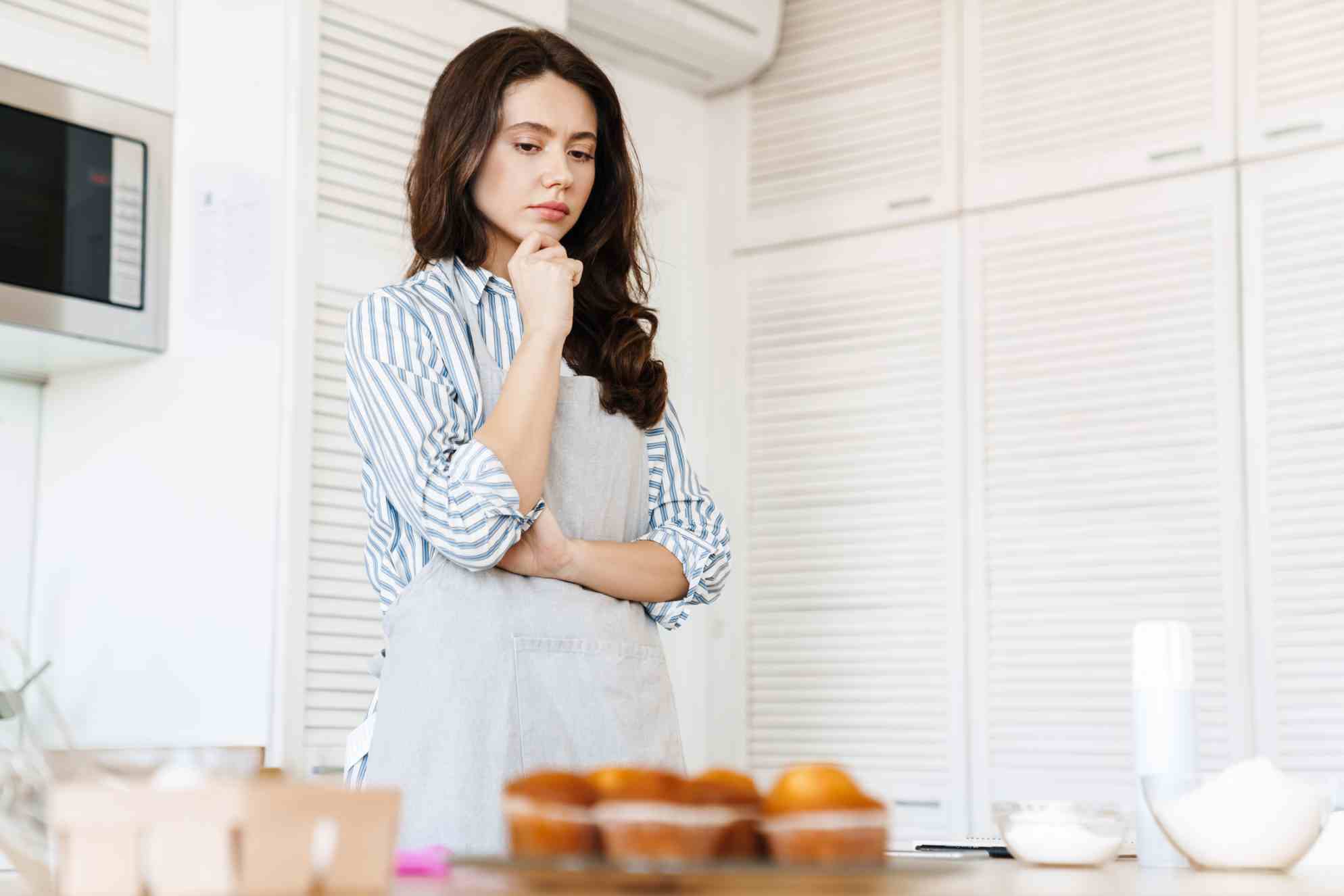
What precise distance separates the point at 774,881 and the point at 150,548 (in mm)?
1730

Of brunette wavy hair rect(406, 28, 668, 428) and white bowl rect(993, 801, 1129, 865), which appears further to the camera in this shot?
brunette wavy hair rect(406, 28, 668, 428)

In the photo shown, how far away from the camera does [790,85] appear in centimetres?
321

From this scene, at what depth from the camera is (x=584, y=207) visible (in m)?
1.65

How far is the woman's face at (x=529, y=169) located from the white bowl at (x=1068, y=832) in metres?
0.74

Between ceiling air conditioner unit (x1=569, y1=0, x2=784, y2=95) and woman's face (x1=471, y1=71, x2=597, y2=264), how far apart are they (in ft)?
4.45

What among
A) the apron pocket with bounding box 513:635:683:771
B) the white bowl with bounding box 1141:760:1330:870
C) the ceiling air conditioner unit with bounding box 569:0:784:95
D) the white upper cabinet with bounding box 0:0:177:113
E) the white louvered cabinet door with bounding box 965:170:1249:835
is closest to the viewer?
the white bowl with bounding box 1141:760:1330:870

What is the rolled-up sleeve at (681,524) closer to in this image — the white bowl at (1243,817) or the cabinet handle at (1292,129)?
the white bowl at (1243,817)

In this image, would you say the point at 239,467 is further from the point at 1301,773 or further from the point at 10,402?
the point at 1301,773

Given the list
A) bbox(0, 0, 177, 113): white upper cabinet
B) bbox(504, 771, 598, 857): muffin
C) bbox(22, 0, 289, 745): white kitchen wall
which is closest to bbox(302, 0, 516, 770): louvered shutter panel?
bbox(22, 0, 289, 745): white kitchen wall

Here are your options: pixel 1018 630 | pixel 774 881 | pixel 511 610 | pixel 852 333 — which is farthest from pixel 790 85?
pixel 774 881

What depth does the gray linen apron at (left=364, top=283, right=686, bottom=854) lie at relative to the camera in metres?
1.29

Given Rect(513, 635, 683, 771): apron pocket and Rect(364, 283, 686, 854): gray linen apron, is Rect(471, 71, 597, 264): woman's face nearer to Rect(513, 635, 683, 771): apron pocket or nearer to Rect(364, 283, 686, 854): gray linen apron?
Rect(364, 283, 686, 854): gray linen apron

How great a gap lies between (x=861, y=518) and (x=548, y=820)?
2.38 metres

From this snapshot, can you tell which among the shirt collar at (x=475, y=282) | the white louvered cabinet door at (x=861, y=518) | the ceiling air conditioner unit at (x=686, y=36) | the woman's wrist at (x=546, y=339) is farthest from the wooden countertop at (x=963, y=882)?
the ceiling air conditioner unit at (x=686, y=36)
